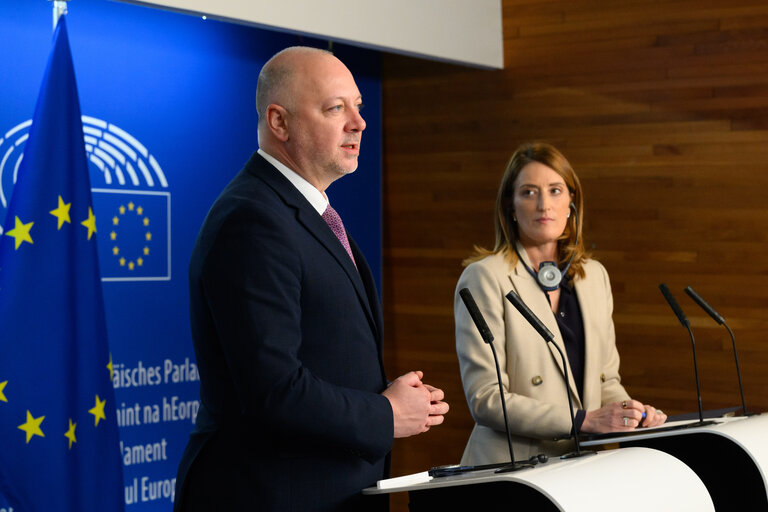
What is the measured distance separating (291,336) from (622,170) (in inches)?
137

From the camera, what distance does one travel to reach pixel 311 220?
6.68 feet

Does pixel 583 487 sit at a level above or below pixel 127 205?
below

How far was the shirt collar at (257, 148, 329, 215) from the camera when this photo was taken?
2.12m

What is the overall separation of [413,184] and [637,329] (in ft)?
5.02

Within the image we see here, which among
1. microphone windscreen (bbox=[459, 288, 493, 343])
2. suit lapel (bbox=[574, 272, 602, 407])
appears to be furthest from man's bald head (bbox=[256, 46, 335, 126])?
suit lapel (bbox=[574, 272, 602, 407])

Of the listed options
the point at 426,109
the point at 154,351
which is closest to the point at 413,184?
the point at 426,109

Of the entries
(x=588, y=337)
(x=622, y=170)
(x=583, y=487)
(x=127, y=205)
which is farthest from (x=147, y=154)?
(x=583, y=487)

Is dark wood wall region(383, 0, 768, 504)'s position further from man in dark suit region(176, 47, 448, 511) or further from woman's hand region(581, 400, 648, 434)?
man in dark suit region(176, 47, 448, 511)

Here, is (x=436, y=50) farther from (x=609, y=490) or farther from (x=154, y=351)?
(x=609, y=490)

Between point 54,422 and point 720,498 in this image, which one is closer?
point 720,498

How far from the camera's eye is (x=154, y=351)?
437cm

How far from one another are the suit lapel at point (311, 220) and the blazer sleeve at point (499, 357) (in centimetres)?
94

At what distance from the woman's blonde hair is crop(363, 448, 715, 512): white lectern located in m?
1.08

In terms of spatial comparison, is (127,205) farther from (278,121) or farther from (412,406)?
(412,406)
